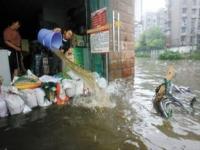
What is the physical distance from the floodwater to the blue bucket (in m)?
1.43

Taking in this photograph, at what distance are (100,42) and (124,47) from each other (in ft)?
6.11

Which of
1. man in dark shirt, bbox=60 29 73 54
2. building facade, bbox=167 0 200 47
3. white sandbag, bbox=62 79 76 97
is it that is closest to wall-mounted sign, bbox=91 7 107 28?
man in dark shirt, bbox=60 29 73 54

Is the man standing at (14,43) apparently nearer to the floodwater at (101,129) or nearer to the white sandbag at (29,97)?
the white sandbag at (29,97)

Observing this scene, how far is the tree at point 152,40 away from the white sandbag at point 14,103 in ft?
126

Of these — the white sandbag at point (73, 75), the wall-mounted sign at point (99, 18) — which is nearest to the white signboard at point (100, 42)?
the wall-mounted sign at point (99, 18)

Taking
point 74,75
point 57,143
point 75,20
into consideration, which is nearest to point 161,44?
point 75,20

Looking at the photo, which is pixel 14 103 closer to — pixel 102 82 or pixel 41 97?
pixel 41 97

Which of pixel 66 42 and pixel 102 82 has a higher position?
pixel 66 42

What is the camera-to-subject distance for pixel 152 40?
143 ft

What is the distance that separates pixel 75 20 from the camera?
31.0 ft

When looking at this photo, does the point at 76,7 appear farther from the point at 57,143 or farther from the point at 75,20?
the point at 57,143

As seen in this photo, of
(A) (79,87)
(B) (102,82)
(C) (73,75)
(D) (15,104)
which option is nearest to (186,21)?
(B) (102,82)

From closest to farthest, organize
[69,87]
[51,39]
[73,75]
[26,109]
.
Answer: [26,109]
[51,39]
[69,87]
[73,75]

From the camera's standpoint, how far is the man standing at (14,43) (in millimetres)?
6301
